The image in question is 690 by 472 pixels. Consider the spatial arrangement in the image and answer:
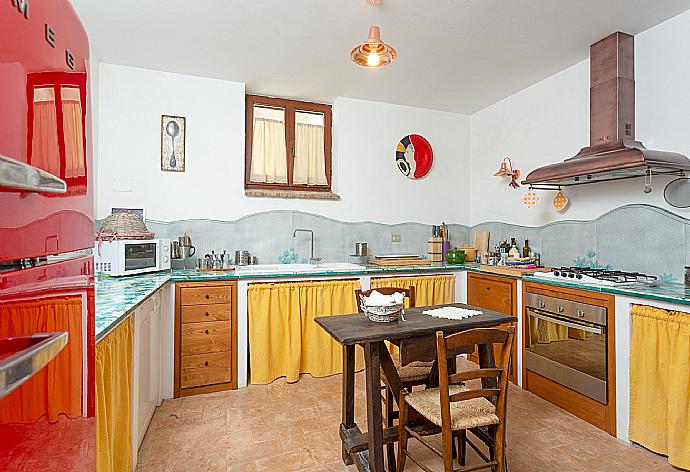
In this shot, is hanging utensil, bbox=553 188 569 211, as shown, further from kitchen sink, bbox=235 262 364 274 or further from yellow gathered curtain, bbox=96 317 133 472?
yellow gathered curtain, bbox=96 317 133 472

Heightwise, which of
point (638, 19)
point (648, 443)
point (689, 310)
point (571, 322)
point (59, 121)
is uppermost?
point (638, 19)

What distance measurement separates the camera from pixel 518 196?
4.18 m

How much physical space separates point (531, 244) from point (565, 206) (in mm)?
539

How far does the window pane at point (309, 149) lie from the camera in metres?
4.37

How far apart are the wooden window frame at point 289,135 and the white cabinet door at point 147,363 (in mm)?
1785

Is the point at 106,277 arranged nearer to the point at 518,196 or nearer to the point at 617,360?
the point at 617,360

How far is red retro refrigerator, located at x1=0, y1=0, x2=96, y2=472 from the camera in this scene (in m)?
0.57

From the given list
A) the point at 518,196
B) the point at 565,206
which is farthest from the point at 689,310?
the point at 518,196

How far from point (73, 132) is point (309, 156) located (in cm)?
365

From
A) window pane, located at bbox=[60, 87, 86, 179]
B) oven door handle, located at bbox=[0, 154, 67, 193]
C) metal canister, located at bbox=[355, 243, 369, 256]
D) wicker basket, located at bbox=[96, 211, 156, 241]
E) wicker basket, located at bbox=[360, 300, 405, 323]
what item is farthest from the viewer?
metal canister, located at bbox=[355, 243, 369, 256]

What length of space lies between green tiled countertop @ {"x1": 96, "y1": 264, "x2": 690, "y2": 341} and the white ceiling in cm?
185

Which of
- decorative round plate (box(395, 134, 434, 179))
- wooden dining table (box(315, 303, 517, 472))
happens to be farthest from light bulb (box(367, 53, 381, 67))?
decorative round plate (box(395, 134, 434, 179))

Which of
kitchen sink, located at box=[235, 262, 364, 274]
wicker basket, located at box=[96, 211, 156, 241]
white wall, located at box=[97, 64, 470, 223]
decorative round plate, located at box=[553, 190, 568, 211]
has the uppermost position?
white wall, located at box=[97, 64, 470, 223]

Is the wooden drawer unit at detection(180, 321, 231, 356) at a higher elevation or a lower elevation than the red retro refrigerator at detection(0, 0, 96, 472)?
lower
